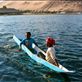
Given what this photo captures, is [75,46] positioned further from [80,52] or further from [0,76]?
[0,76]

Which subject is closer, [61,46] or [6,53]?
[6,53]

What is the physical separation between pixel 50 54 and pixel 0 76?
13.0ft

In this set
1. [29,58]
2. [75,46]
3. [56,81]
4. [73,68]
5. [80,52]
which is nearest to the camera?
[56,81]

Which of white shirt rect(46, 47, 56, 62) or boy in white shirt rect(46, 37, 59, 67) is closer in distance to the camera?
boy in white shirt rect(46, 37, 59, 67)

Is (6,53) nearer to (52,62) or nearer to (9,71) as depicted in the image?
(9,71)

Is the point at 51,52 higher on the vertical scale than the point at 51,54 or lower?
higher

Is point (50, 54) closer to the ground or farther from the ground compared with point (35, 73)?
farther from the ground

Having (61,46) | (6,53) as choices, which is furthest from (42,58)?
(61,46)

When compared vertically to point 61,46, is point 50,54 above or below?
above

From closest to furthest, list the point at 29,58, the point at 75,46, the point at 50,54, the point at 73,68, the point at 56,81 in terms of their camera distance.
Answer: the point at 56,81 → the point at 50,54 → the point at 73,68 → the point at 29,58 → the point at 75,46

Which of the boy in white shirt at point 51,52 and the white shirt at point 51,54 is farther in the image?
the white shirt at point 51,54

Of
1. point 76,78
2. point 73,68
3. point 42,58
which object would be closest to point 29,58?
point 42,58

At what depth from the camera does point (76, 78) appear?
68.1 ft

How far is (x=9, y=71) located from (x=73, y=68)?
5009 mm
